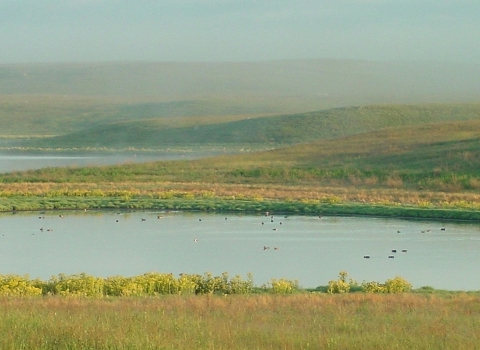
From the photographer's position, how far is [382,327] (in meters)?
11.2

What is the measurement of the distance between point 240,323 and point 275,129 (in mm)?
116319

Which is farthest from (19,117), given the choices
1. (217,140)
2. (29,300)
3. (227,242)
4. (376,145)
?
(29,300)

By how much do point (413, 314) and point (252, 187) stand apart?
39525 millimetres

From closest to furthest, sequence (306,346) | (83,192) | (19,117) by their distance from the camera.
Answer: (306,346) < (83,192) < (19,117)

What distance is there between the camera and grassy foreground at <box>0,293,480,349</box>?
9680 millimetres

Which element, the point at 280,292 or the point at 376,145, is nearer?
the point at 280,292

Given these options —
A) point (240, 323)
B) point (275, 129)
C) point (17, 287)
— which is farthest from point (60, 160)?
point (240, 323)

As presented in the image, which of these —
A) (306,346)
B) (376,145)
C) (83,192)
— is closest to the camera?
(306,346)

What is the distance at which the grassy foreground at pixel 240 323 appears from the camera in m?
9.68

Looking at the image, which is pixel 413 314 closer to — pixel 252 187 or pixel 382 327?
pixel 382 327

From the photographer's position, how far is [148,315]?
38.5 feet

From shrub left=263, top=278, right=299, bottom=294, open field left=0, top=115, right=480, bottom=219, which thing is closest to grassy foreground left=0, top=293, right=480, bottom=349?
shrub left=263, top=278, right=299, bottom=294

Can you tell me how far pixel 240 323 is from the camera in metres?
11.4

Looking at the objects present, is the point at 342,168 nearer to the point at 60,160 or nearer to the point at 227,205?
the point at 227,205
